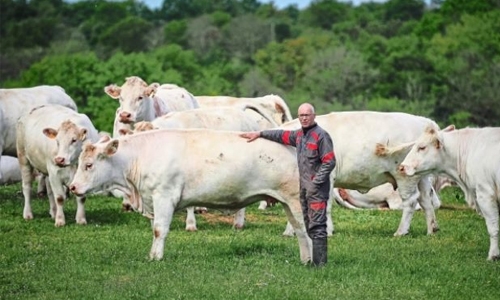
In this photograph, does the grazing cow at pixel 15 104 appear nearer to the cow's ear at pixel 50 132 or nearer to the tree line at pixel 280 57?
the cow's ear at pixel 50 132

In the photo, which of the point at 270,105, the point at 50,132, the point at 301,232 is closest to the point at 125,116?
the point at 50,132

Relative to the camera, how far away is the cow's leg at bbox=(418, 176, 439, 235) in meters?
19.0

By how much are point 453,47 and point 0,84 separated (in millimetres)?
35144

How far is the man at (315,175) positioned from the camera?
48.8ft

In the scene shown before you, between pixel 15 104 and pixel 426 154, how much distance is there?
31.3 feet

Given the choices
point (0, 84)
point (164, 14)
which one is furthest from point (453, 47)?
point (164, 14)

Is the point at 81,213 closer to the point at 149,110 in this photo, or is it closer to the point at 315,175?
the point at 149,110

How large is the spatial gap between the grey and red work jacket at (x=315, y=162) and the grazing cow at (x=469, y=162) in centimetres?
221

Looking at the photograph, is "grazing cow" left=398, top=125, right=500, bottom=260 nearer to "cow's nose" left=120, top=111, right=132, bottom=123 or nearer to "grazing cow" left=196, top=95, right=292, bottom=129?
A: "cow's nose" left=120, top=111, right=132, bottom=123

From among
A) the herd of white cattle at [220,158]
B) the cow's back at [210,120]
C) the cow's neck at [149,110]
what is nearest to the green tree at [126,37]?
the herd of white cattle at [220,158]

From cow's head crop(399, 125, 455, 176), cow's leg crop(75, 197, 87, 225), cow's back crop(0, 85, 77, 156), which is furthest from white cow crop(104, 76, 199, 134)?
cow's head crop(399, 125, 455, 176)

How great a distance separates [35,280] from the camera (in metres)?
14.5

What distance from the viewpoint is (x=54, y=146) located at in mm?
19969

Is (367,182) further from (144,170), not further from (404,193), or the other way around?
(144,170)
